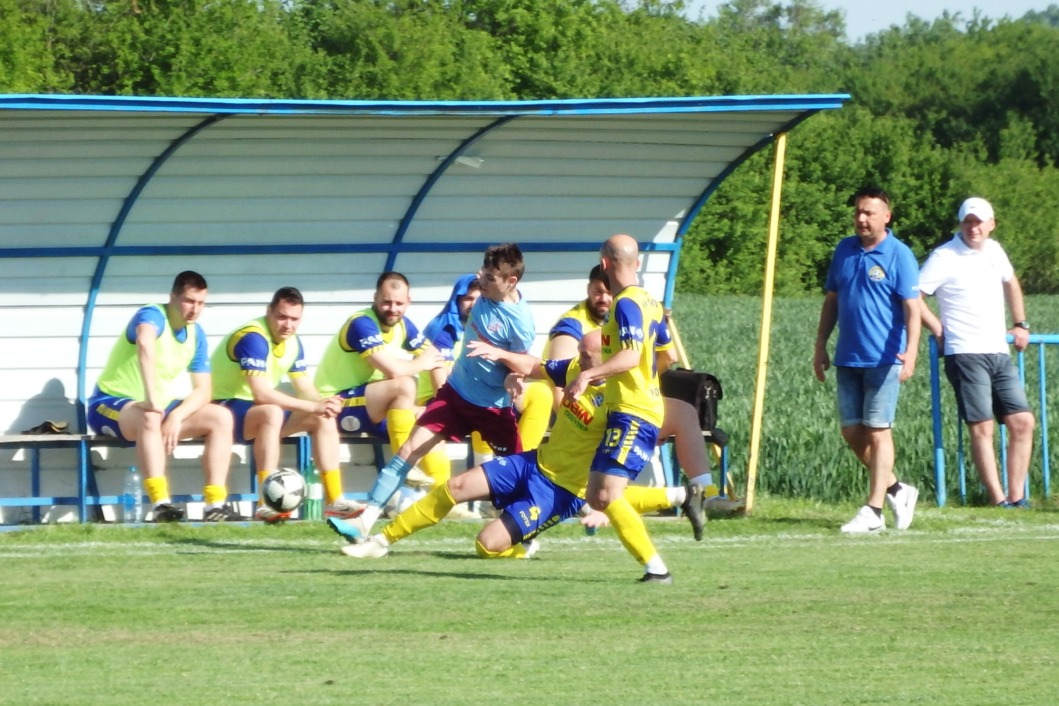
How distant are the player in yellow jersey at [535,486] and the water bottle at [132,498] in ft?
9.64

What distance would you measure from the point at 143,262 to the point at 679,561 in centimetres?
438

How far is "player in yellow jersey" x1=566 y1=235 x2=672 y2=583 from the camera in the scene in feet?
25.2

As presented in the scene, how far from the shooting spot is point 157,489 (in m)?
10.4

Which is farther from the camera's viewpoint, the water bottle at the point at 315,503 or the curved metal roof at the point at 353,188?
the water bottle at the point at 315,503

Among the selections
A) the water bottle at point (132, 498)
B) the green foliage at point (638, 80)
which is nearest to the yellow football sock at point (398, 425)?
the water bottle at point (132, 498)

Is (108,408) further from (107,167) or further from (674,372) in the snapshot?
(674,372)

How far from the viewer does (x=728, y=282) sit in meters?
51.6

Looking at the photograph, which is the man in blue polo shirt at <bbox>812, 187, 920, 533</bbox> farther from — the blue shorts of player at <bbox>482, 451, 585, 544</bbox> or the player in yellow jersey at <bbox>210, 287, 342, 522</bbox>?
the player in yellow jersey at <bbox>210, 287, 342, 522</bbox>

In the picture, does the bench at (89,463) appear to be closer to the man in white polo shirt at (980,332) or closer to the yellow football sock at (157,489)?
the yellow football sock at (157,489)

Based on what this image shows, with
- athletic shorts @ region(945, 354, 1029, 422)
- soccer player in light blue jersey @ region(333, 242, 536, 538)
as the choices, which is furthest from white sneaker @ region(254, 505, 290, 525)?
athletic shorts @ region(945, 354, 1029, 422)

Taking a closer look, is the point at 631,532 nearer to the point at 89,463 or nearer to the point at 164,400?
the point at 164,400

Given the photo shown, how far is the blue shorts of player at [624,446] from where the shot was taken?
25.7 feet

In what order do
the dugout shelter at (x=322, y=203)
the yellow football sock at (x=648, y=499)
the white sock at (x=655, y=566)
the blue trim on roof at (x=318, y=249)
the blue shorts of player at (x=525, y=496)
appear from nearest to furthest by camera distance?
the white sock at (x=655, y=566) → the blue shorts of player at (x=525, y=496) → the yellow football sock at (x=648, y=499) → the dugout shelter at (x=322, y=203) → the blue trim on roof at (x=318, y=249)

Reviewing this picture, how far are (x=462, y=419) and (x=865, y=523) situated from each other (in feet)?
7.77
